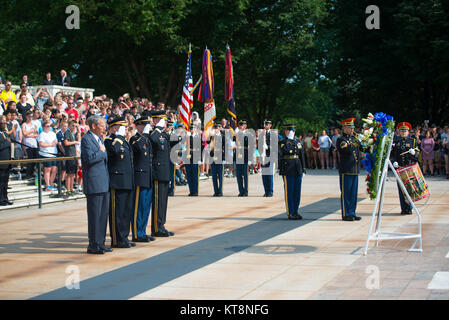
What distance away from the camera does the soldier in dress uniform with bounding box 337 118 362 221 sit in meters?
13.3

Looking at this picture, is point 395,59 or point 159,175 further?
point 395,59

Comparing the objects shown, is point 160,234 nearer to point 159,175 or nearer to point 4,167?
point 159,175

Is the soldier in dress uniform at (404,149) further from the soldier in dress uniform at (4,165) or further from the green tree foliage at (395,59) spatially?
the green tree foliage at (395,59)

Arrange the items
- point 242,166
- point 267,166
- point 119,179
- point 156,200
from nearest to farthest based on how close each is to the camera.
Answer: point 119,179 → point 156,200 → point 267,166 → point 242,166

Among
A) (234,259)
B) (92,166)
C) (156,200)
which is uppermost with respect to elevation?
(92,166)

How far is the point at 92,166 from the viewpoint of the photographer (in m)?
9.99

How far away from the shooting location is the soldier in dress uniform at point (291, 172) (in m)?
13.6

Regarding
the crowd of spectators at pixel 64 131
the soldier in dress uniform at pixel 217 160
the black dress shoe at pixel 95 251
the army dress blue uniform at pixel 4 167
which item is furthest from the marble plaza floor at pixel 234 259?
the soldier in dress uniform at pixel 217 160

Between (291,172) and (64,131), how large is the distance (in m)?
7.02

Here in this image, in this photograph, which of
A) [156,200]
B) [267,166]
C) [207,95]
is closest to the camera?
[156,200]

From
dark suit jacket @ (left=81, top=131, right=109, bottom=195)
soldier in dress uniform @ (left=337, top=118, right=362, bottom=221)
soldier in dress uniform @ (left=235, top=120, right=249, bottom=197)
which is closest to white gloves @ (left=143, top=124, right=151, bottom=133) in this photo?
dark suit jacket @ (left=81, top=131, right=109, bottom=195)

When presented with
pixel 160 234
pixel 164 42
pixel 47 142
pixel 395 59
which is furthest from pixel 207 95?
pixel 395 59

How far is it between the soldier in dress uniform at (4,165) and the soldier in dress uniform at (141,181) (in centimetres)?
586

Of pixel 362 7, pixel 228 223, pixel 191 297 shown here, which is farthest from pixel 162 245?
pixel 362 7
